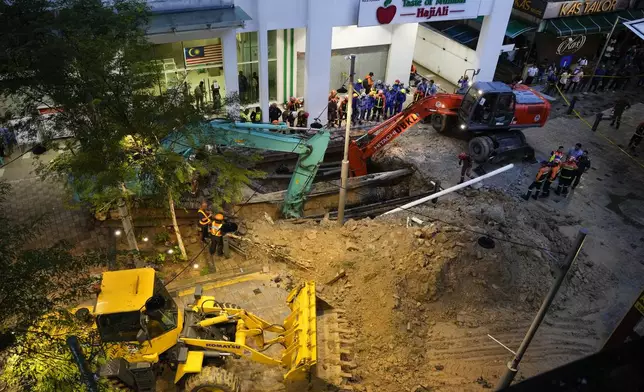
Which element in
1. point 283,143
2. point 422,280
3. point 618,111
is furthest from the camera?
point 618,111

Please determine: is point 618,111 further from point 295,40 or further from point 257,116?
Answer: point 257,116

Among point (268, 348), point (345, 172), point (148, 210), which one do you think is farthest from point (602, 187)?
point (148, 210)

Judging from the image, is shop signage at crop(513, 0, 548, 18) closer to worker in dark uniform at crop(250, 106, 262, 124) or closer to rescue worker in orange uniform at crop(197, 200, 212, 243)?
worker in dark uniform at crop(250, 106, 262, 124)

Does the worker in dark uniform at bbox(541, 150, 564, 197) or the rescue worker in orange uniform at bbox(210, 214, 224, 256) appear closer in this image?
the rescue worker in orange uniform at bbox(210, 214, 224, 256)

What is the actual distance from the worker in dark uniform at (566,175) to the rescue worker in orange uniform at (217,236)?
11.4m

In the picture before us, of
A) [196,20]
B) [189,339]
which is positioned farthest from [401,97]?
[189,339]

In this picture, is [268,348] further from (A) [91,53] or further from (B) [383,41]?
(B) [383,41]

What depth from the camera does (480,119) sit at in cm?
1756

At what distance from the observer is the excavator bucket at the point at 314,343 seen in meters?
8.71

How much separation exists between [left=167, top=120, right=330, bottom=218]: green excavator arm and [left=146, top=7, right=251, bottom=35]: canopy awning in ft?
16.2

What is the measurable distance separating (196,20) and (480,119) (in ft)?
34.6

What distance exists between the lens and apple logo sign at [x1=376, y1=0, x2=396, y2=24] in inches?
745

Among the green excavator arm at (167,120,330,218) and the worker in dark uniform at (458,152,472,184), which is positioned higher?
the green excavator arm at (167,120,330,218)

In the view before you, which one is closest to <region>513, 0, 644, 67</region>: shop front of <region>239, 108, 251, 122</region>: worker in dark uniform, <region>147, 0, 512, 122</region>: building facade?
<region>147, 0, 512, 122</region>: building facade
